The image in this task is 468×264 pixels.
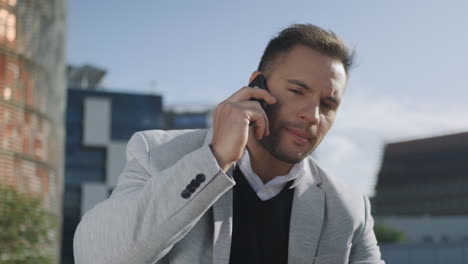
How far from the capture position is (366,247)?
278 cm

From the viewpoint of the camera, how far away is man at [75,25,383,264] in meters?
2.14

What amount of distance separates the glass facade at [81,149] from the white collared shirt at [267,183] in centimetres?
8425

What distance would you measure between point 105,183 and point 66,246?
9.73 metres

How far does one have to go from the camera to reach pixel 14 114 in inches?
Result: 836

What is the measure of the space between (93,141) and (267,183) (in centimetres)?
8580

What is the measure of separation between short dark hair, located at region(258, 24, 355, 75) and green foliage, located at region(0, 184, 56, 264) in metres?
14.3

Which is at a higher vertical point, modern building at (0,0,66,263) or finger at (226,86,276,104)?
finger at (226,86,276,104)

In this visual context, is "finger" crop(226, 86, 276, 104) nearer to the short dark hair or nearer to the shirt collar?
the short dark hair

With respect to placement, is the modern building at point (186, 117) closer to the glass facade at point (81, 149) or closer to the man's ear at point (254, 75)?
the glass facade at point (81, 149)

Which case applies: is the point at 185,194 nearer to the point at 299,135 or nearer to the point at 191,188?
the point at 191,188

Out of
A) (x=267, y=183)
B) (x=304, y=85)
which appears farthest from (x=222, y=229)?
(x=304, y=85)

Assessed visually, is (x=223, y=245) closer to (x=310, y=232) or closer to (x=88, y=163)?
(x=310, y=232)

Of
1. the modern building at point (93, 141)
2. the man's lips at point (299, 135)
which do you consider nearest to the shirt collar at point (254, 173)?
the man's lips at point (299, 135)

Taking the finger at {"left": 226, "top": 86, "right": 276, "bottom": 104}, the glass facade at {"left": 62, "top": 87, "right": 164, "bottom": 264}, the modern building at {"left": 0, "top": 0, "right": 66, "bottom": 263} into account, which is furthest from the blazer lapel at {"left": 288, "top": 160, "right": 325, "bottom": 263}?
the glass facade at {"left": 62, "top": 87, "right": 164, "bottom": 264}
